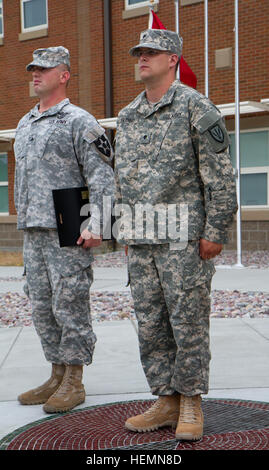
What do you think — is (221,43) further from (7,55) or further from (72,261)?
(72,261)

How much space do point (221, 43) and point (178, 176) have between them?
10.9 metres

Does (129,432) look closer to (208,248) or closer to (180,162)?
(208,248)

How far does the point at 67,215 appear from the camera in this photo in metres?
3.75

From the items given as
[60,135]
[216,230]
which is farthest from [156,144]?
[60,135]

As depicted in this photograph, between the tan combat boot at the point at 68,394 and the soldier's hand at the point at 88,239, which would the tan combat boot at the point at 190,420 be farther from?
the soldier's hand at the point at 88,239

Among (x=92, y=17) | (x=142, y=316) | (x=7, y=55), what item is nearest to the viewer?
(x=142, y=316)

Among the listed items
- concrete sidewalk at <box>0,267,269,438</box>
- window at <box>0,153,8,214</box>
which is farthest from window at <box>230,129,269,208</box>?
concrete sidewalk at <box>0,267,269,438</box>

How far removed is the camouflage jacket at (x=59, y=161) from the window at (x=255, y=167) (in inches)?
381

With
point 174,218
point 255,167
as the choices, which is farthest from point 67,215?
point 255,167

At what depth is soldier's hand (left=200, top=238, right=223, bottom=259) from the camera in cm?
315

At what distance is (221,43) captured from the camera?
13305mm

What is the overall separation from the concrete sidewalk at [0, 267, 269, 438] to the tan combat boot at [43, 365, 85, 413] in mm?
60

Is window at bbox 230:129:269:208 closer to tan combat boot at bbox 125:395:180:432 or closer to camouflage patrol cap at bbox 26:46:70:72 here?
camouflage patrol cap at bbox 26:46:70:72

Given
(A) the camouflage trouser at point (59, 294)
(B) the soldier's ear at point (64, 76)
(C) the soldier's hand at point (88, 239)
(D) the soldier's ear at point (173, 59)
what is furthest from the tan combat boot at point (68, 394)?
(D) the soldier's ear at point (173, 59)
